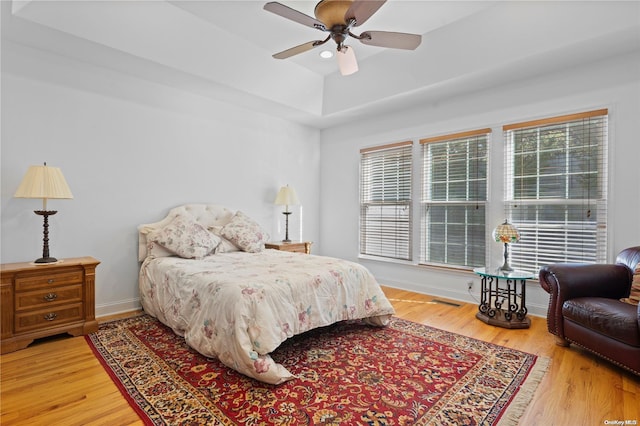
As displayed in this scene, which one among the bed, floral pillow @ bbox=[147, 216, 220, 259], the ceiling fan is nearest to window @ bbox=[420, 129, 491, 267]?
the bed

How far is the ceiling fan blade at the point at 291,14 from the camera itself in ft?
7.04

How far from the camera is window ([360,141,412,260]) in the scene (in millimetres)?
4719

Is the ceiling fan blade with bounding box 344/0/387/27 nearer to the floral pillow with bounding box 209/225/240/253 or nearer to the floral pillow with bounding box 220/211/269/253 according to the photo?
the floral pillow with bounding box 220/211/269/253

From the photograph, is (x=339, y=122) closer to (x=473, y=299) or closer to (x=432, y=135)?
(x=432, y=135)

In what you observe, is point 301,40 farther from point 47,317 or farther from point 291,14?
point 47,317

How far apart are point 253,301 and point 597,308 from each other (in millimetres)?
2435

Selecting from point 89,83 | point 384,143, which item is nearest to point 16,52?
point 89,83

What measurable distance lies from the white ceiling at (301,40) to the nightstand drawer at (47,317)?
237 centimetres

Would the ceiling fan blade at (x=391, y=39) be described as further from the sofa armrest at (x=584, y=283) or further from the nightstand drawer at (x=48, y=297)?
the nightstand drawer at (x=48, y=297)

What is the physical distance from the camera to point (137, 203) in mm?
3725

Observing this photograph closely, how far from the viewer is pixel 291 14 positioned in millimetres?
2270

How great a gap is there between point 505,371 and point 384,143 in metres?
3.44

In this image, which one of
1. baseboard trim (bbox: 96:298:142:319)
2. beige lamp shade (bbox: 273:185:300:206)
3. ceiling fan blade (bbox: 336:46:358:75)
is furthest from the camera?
beige lamp shade (bbox: 273:185:300:206)

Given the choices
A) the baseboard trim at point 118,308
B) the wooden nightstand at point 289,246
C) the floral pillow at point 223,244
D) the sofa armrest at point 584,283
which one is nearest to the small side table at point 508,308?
the sofa armrest at point 584,283
